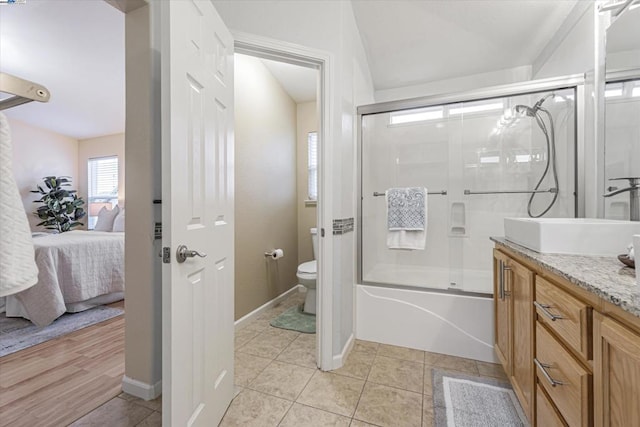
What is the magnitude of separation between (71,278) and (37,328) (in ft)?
1.48

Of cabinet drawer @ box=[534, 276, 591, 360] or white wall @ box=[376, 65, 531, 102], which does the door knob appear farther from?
white wall @ box=[376, 65, 531, 102]

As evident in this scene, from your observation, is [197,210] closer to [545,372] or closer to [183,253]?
[183,253]

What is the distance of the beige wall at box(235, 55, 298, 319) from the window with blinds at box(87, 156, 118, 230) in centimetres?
393

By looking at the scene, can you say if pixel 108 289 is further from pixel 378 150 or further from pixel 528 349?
pixel 528 349

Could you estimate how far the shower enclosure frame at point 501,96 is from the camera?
5.89 feet

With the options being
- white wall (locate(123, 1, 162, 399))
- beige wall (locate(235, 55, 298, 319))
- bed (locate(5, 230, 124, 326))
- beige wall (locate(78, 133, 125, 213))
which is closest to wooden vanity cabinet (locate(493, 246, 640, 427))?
white wall (locate(123, 1, 162, 399))

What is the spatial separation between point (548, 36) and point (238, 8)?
232cm

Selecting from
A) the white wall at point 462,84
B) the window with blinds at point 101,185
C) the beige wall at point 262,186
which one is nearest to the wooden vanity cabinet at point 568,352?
the beige wall at point 262,186

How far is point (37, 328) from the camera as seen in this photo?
232 cm

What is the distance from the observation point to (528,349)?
110 centimetres

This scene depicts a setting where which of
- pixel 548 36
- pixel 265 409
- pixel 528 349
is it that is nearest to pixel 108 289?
pixel 265 409

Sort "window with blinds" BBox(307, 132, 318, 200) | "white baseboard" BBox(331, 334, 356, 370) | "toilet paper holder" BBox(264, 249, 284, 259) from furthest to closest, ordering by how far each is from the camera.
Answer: "window with blinds" BBox(307, 132, 318, 200) → "toilet paper holder" BBox(264, 249, 284, 259) → "white baseboard" BBox(331, 334, 356, 370)

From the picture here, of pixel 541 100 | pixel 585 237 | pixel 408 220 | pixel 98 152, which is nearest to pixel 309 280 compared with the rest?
pixel 408 220

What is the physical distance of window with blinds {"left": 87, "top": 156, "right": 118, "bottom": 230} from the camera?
5.26 m
